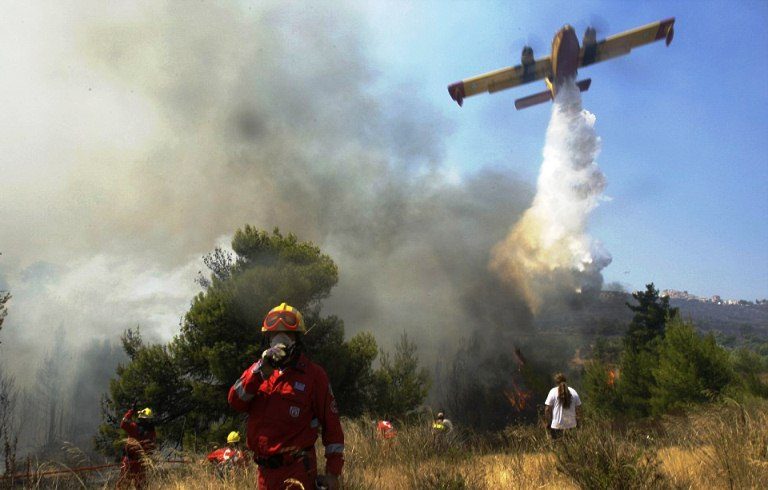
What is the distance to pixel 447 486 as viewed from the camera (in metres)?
4.23

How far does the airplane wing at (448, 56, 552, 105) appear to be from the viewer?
2455cm

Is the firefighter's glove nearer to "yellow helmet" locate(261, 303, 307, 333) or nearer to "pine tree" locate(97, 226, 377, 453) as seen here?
"yellow helmet" locate(261, 303, 307, 333)

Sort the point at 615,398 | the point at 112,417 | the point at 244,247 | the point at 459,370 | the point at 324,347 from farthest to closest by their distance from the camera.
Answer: the point at 459,370 → the point at 615,398 → the point at 244,247 → the point at 324,347 → the point at 112,417

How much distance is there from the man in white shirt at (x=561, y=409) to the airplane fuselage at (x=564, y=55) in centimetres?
1926

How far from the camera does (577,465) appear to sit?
4.41 m

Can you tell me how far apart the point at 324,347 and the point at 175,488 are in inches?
612

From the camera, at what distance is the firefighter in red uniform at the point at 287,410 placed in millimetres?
3418

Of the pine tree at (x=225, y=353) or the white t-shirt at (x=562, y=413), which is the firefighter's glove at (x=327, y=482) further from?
the pine tree at (x=225, y=353)

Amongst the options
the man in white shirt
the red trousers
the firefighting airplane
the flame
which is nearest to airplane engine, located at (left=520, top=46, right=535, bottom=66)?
the firefighting airplane

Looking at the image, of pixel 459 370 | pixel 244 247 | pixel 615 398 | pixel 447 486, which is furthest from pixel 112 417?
pixel 459 370

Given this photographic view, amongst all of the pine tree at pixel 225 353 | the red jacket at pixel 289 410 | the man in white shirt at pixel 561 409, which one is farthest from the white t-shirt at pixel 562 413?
the pine tree at pixel 225 353

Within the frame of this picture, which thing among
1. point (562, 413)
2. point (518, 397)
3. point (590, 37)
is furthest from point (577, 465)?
point (518, 397)

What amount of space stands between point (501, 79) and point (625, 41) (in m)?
5.71

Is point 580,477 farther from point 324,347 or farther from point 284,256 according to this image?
point 284,256
